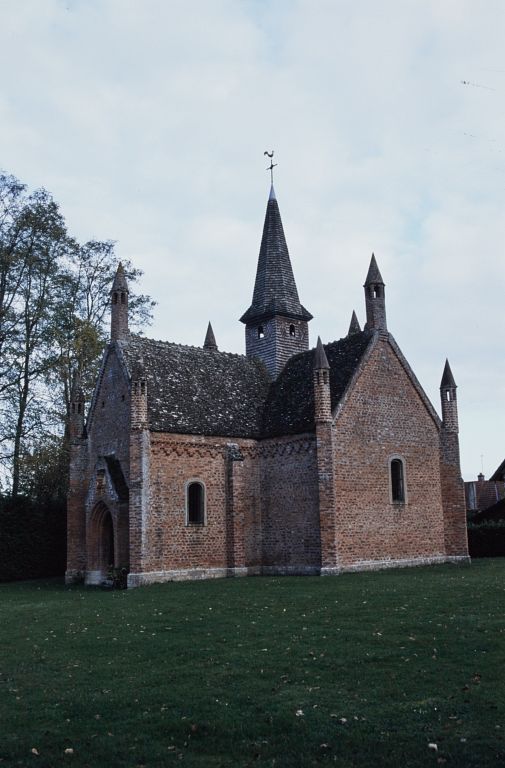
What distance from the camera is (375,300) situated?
3341 centimetres

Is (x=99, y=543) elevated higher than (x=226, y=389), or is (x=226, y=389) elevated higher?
(x=226, y=389)

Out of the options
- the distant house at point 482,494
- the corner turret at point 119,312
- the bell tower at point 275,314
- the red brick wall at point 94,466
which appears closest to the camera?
the red brick wall at point 94,466

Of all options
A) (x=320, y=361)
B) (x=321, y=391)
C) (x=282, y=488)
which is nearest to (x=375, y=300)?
(x=320, y=361)

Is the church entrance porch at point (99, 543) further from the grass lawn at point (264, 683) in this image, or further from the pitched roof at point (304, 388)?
the grass lawn at point (264, 683)

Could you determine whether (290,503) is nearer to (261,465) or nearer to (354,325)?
(261,465)

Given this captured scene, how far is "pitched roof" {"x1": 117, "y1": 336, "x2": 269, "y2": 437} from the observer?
104 feet

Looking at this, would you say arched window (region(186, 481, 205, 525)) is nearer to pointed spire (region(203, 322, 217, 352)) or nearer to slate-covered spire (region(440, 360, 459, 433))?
slate-covered spire (region(440, 360, 459, 433))

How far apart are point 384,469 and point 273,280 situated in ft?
44.2

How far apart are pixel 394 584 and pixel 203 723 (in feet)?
48.2

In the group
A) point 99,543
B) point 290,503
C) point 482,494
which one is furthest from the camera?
point 482,494

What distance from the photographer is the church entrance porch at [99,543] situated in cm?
3253

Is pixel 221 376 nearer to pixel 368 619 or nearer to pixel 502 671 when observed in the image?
pixel 368 619

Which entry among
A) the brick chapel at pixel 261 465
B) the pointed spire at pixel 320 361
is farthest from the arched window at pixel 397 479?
the pointed spire at pixel 320 361

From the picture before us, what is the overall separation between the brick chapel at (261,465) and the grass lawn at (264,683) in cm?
925
